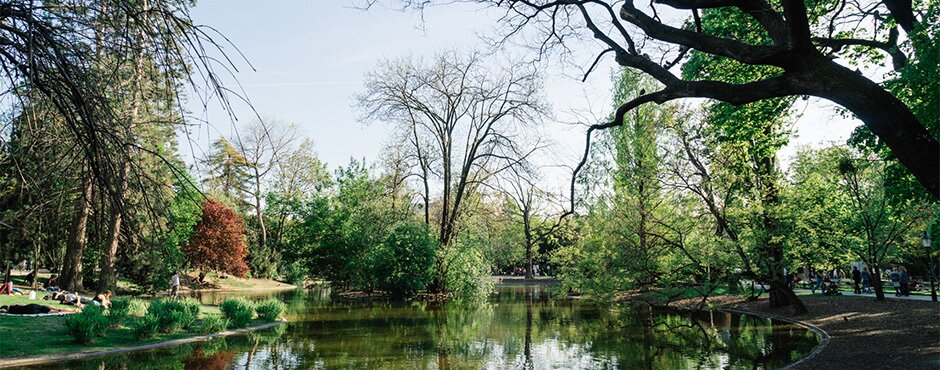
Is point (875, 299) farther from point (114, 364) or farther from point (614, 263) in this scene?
point (114, 364)

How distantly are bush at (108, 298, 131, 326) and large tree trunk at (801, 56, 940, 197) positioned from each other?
53.5 ft

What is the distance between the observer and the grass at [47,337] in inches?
488

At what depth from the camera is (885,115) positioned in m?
7.06

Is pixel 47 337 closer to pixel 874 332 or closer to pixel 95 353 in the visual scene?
pixel 95 353

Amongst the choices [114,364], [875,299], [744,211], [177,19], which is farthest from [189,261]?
[177,19]

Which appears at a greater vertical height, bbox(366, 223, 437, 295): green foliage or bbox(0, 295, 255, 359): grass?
bbox(366, 223, 437, 295): green foliage

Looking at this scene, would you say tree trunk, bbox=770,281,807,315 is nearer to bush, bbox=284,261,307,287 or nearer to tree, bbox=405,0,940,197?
tree, bbox=405,0,940,197

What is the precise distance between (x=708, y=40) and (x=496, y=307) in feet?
68.1

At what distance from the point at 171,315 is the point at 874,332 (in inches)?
709

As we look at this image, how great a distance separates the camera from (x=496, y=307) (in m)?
27.2

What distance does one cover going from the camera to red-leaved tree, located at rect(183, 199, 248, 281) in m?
39.5

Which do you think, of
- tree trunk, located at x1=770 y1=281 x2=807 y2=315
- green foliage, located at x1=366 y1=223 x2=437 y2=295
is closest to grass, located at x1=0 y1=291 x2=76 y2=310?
green foliage, located at x1=366 y1=223 x2=437 y2=295

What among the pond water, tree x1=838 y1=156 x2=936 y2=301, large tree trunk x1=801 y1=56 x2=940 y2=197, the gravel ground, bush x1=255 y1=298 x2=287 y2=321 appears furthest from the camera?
tree x1=838 y1=156 x2=936 y2=301

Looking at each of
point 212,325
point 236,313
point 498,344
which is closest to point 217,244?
point 236,313
